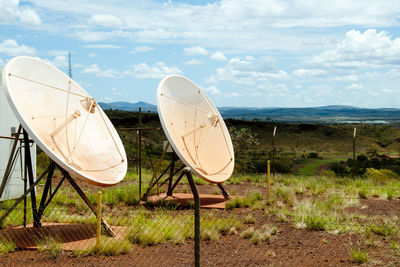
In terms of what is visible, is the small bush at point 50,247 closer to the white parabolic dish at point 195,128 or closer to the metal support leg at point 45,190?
the metal support leg at point 45,190

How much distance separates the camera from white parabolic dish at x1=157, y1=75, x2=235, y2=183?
636 inches

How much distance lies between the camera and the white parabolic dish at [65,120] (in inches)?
466

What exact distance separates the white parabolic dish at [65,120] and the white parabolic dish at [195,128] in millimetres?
2114

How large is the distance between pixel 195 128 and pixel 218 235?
5.62 m

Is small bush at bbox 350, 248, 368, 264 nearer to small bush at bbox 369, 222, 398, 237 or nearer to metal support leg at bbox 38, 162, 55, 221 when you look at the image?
small bush at bbox 369, 222, 398, 237

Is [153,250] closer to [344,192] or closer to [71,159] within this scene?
[71,159]

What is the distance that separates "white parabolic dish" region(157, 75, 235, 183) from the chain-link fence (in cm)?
136

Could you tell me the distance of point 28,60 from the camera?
1273 centimetres

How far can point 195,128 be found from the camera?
57.9 feet

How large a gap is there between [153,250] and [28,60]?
548cm

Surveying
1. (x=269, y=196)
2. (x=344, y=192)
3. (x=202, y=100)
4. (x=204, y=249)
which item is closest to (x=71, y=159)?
(x=204, y=249)

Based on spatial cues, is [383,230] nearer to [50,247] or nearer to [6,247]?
[50,247]

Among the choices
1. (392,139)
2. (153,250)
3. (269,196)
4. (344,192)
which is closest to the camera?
(153,250)

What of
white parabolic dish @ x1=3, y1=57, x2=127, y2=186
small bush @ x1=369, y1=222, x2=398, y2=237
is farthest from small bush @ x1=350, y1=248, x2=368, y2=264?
white parabolic dish @ x1=3, y1=57, x2=127, y2=186
